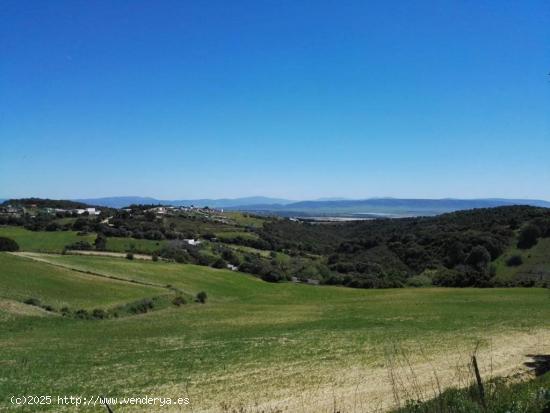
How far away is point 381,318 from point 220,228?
12130 cm

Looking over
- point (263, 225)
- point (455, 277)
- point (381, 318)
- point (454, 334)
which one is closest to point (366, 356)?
point (454, 334)

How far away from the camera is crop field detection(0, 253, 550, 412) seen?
1747cm

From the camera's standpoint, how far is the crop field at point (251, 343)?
57.3ft

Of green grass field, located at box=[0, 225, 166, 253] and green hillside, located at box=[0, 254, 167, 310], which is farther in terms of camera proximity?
green grass field, located at box=[0, 225, 166, 253]

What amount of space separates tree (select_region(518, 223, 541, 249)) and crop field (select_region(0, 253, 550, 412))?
48.5 m

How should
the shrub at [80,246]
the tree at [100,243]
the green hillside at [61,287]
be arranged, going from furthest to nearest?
the tree at [100,243] → the shrub at [80,246] → the green hillside at [61,287]

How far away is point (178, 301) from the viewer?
5662 cm

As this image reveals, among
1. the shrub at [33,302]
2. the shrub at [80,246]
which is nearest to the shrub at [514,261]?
the shrub at [80,246]

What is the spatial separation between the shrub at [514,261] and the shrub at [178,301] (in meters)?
68.1

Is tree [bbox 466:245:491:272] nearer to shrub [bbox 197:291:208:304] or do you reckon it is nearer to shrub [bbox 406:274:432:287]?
shrub [bbox 406:274:432:287]

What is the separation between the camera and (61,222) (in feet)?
437

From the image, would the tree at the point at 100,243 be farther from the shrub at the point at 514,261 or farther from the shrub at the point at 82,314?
the shrub at the point at 514,261

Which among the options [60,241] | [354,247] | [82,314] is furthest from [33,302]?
[354,247]

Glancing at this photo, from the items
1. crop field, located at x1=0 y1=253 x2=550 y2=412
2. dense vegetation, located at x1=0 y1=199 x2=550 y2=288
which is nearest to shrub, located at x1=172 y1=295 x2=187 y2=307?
crop field, located at x1=0 y1=253 x2=550 y2=412
